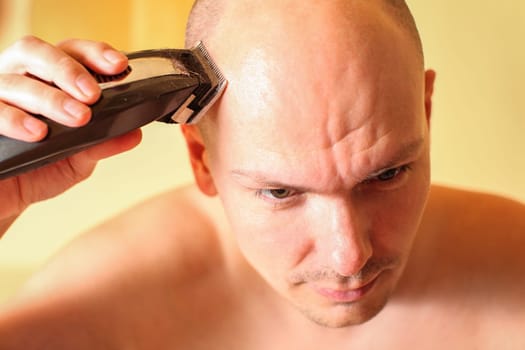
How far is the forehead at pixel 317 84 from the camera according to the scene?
0.75m

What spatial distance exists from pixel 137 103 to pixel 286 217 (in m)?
0.22

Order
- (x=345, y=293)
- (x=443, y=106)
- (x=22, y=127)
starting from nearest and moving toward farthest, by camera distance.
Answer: (x=22, y=127) < (x=345, y=293) < (x=443, y=106)

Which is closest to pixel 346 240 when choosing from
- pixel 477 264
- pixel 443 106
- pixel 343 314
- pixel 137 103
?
pixel 343 314

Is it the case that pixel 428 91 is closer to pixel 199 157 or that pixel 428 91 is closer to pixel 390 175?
pixel 390 175

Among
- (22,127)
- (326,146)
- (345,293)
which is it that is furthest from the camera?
(345,293)

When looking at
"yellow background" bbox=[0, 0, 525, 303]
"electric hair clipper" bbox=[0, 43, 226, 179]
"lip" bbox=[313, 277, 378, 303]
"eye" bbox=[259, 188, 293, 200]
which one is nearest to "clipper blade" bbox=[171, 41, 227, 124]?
"electric hair clipper" bbox=[0, 43, 226, 179]

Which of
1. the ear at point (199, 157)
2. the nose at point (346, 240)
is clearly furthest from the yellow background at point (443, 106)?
the nose at point (346, 240)

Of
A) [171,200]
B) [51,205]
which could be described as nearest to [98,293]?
[171,200]

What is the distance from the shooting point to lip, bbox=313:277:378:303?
0.86 metres

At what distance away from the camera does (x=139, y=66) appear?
736mm

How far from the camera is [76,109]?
0.67m

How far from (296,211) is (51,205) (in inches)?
39.1

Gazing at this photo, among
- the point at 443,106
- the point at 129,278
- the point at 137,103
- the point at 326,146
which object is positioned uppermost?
the point at 137,103

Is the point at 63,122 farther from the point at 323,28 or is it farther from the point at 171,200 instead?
the point at 171,200
